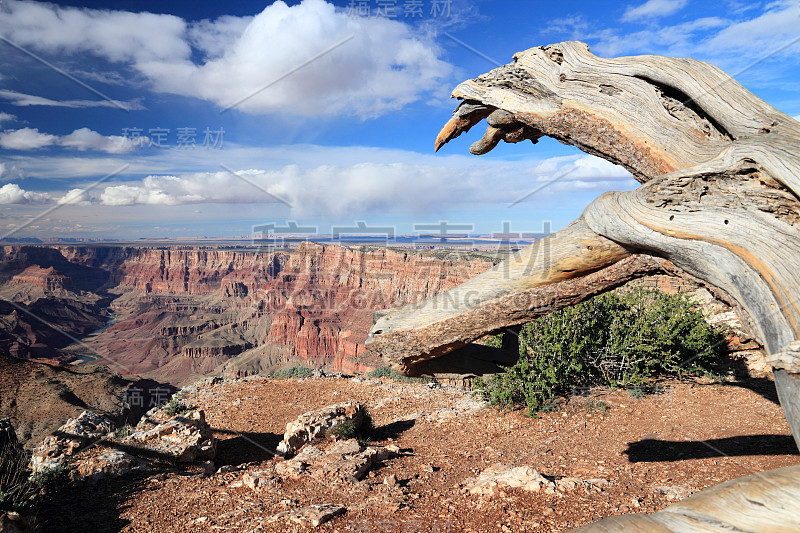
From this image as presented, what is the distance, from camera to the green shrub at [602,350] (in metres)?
8.73

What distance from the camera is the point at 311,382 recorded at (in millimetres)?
14641

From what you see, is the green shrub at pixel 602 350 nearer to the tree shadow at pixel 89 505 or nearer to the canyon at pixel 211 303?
the tree shadow at pixel 89 505

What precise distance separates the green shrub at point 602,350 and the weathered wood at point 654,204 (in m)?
6.49

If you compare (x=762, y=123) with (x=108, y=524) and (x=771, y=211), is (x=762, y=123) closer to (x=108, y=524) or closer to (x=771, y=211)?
(x=771, y=211)

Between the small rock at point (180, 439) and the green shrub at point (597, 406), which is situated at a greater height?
the green shrub at point (597, 406)

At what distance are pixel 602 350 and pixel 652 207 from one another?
7.97 metres

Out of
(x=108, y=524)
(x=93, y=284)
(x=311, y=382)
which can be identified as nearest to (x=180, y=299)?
(x=93, y=284)

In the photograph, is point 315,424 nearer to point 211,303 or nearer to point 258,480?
point 258,480

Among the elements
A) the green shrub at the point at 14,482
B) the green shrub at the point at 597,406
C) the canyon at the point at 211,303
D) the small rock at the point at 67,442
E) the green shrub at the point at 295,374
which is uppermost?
the green shrub at the point at 597,406

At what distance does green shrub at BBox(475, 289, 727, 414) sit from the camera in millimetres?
8727

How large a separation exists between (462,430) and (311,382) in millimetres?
7802

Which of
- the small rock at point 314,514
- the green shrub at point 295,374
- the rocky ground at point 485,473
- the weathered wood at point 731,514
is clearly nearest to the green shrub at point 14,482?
the rocky ground at point 485,473

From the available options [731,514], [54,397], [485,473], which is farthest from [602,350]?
[54,397]

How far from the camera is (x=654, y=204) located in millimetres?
2189
